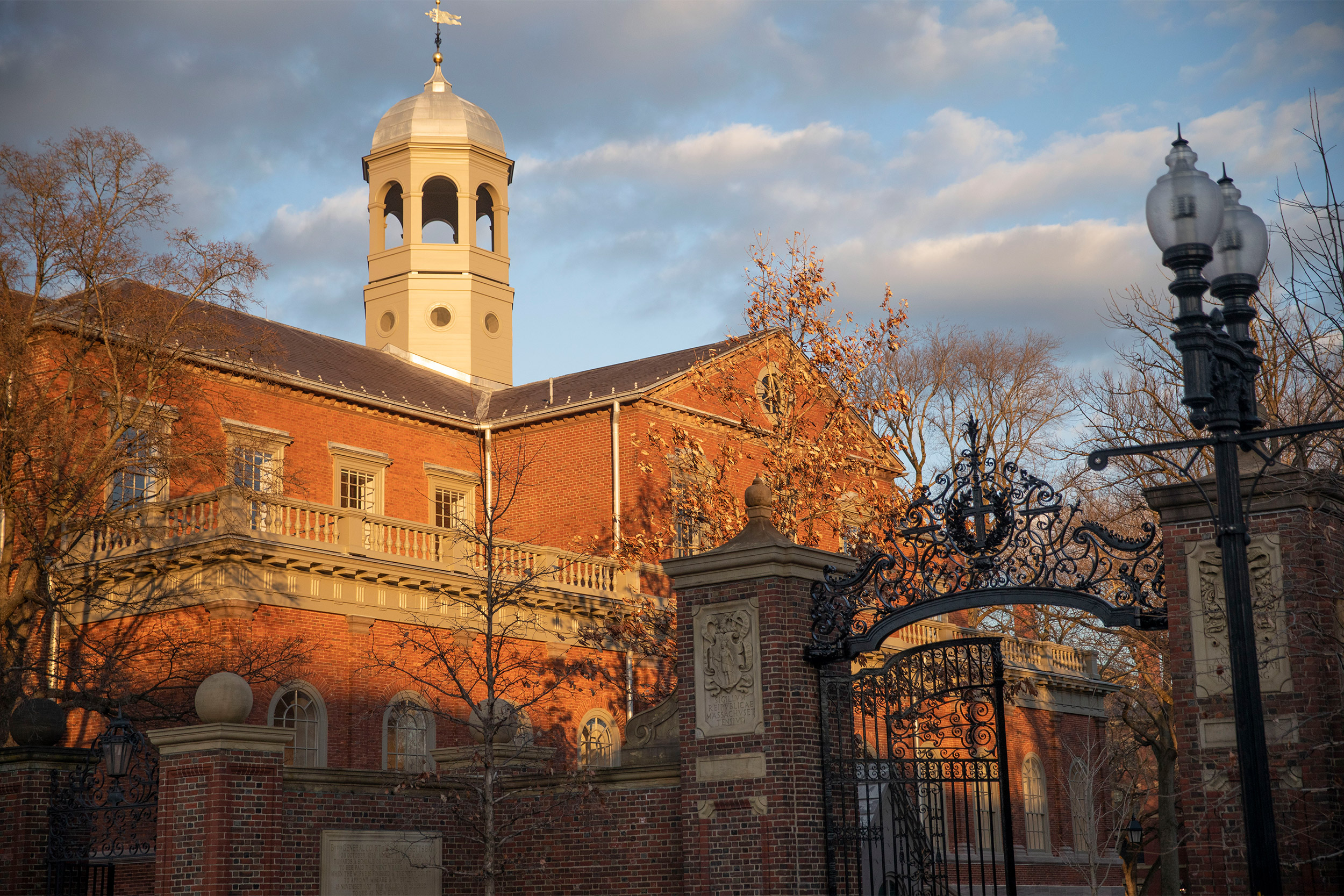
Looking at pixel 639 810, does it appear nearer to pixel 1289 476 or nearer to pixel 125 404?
pixel 1289 476

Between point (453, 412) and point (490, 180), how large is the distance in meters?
9.75

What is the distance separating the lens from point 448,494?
109ft

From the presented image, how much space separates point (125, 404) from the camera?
2330 centimetres

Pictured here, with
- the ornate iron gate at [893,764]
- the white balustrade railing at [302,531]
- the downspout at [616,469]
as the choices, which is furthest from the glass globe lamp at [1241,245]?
the downspout at [616,469]

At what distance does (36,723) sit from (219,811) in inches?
125

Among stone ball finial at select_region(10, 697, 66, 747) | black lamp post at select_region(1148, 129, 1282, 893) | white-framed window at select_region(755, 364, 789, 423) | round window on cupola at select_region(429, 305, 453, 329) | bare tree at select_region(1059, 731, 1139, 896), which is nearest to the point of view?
black lamp post at select_region(1148, 129, 1282, 893)

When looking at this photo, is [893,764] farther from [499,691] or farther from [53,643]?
[53,643]

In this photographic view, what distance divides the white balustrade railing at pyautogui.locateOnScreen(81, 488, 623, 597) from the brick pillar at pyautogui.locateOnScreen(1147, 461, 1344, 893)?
12182 mm

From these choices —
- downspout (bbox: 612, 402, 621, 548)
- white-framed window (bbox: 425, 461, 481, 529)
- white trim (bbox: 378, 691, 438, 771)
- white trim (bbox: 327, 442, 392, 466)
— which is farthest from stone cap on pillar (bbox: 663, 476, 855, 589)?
white-framed window (bbox: 425, 461, 481, 529)

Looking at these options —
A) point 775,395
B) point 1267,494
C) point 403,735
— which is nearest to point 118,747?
point 403,735

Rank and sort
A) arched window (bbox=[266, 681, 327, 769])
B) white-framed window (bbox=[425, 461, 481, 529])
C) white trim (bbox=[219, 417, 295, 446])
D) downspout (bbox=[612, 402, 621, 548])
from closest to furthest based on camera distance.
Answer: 1. arched window (bbox=[266, 681, 327, 769])
2. white trim (bbox=[219, 417, 295, 446])
3. downspout (bbox=[612, 402, 621, 548])
4. white-framed window (bbox=[425, 461, 481, 529])

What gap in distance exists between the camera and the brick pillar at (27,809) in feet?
46.8

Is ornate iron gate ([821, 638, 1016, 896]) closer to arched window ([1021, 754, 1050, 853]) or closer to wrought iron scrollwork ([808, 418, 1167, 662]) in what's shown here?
wrought iron scrollwork ([808, 418, 1167, 662])

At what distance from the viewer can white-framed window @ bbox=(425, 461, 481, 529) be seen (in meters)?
32.5
